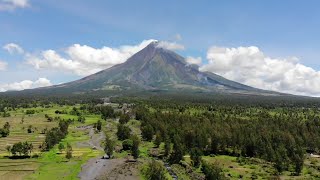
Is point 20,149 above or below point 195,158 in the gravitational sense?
below

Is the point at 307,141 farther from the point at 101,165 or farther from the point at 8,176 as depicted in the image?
the point at 8,176

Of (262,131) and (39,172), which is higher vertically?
(262,131)

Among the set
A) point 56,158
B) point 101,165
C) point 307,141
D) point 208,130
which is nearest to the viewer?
point 101,165

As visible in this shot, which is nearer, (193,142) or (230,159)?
(230,159)

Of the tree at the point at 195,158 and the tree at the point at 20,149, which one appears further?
the tree at the point at 20,149

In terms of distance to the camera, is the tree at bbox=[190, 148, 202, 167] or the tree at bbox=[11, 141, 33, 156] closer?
the tree at bbox=[190, 148, 202, 167]

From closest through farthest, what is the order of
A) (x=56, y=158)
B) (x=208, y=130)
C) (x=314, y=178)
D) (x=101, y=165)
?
1. (x=314, y=178)
2. (x=101, y=165)
3. (x=56, y=158)
4. (x=208, y=130)

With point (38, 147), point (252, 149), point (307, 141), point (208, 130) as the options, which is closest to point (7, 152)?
point (38, 147)

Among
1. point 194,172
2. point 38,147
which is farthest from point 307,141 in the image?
point 38,147

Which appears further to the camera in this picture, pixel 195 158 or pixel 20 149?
pixel 20 149

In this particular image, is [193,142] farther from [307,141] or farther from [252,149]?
[307,141]
